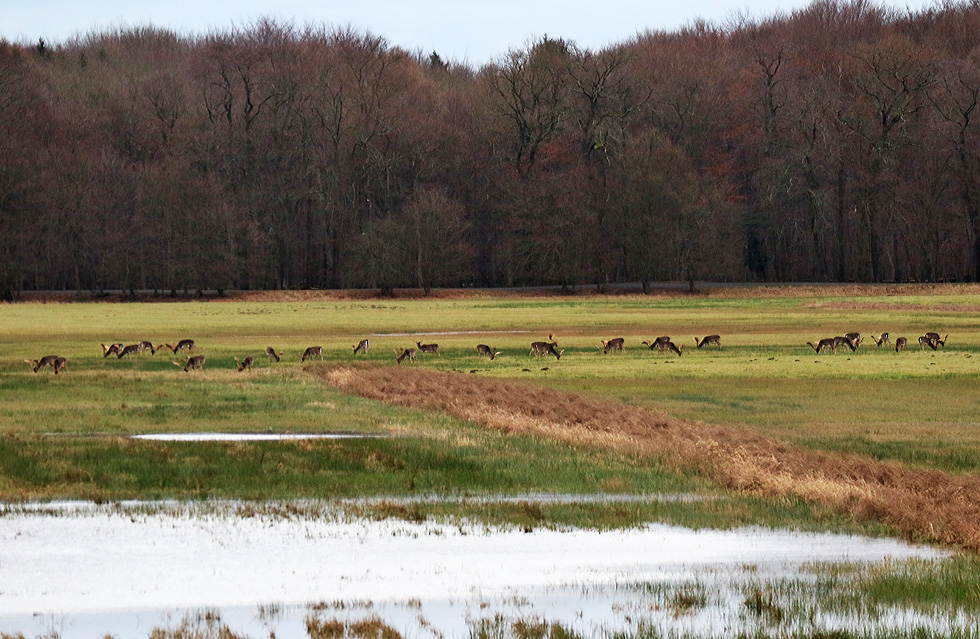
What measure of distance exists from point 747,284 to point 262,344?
55.3 metres

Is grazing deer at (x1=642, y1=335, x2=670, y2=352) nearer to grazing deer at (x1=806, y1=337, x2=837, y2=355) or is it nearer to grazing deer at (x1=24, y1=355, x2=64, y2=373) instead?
grazing deer at (x1=806, y1=337, x2=837, y2=355)

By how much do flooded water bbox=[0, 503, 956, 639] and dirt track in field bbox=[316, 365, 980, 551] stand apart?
3.73 feet

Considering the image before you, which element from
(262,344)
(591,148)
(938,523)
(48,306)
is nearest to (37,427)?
(938,523)

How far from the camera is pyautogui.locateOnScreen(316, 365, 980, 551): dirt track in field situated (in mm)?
14469

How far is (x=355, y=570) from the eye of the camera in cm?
1205

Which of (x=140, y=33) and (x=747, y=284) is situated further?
(x=140, y=33)

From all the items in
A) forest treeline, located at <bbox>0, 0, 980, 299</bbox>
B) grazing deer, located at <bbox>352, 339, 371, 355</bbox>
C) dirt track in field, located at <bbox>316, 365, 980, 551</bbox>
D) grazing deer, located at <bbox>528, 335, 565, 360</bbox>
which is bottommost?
dirt track in field, located at <bbox>316, 365, 980, 551</bbox>

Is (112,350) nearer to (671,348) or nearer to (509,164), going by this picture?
(671,348)

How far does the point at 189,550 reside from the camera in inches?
508

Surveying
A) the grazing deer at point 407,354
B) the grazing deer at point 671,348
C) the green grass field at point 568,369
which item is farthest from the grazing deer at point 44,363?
the grazing deer at point 671,348

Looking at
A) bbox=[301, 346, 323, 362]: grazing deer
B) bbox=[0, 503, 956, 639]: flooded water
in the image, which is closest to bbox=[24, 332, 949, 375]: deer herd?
bbox=[301, 346, 323, 362]: grazing deer

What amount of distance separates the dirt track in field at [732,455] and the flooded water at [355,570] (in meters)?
1.14

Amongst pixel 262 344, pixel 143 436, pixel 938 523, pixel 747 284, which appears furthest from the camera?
pixel 747 284

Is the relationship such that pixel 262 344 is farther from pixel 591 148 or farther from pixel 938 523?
pixel 591 148
